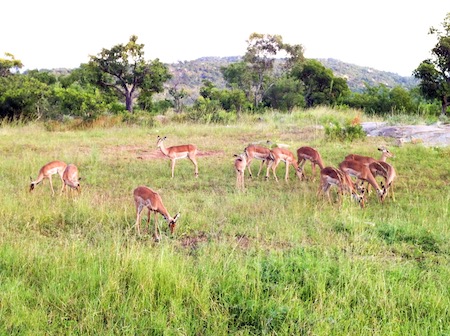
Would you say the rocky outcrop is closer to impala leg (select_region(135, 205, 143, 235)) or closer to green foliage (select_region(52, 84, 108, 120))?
impala leg (select_region(135, 205, 143, 235))

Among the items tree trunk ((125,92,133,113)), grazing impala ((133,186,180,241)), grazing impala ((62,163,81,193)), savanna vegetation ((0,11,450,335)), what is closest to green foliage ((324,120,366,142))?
savanna vegetation ((0,11,450,335))

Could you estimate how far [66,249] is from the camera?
4207mm

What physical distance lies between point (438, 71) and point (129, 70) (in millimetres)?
13556

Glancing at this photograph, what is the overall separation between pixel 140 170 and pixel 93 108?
881 centimetres

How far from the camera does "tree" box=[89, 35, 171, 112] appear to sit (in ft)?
62.8

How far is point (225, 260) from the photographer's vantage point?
4.03 m

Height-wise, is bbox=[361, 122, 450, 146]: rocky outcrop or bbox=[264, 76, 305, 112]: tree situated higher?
bbox=[264, 76, 305, 112]: tree

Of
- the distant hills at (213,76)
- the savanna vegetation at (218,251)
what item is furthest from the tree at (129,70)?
the distant hills at (213,76)

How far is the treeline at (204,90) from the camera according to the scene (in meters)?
17.2

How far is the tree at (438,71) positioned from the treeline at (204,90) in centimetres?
4

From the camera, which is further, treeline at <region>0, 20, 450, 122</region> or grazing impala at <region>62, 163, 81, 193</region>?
treeline at <region>0, 20, 450, 122</region>

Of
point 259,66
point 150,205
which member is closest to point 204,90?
point 259,66

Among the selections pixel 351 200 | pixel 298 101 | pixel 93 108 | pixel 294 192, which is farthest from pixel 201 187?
pixel 298 101

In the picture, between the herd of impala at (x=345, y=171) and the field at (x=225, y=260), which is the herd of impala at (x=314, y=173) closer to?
the herd of impala at (x=345, y=171)
